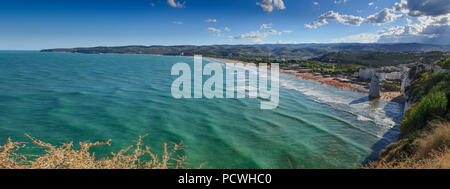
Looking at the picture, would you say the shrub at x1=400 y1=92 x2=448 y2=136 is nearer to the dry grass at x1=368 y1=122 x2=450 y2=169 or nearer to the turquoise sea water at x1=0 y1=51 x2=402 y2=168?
the dry grass at x1=368 y1=122 x2=450 y2=169

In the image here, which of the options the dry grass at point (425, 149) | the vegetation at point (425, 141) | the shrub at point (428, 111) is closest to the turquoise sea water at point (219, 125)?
the vegetation at point (425, 141)

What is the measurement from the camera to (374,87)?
3428cm

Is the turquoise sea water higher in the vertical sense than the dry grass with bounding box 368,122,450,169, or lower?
lower

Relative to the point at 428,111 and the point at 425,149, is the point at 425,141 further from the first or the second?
the point at 428,111

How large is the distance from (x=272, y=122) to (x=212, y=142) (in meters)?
7.49

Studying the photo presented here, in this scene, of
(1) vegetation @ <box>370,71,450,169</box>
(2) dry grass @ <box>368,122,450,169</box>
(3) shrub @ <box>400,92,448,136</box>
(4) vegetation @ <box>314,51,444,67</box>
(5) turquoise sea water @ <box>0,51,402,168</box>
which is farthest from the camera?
(4) vegetation @ <box>314,51,444,67</box>

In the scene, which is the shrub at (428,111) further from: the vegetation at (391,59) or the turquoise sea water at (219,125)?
the vegetation at (391,59)

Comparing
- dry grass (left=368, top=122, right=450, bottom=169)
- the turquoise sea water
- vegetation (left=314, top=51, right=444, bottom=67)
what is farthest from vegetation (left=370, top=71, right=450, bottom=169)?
vegetation (left=314, top=51, right=444, bottom=67)

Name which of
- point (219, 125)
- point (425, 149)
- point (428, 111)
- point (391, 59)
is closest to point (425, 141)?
point (425, 149)
